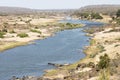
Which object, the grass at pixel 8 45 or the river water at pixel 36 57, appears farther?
the grass at pixel 8 45

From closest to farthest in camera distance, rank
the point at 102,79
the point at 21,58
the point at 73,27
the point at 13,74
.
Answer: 1. the point at 102,79
2. the point at 13,74
3. the point at 21,58
4. the point at 73,27

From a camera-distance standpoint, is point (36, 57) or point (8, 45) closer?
point (36, 57)

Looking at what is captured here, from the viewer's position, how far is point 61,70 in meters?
56.4

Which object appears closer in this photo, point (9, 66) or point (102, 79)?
point (102, 79)

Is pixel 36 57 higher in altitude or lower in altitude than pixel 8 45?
higher

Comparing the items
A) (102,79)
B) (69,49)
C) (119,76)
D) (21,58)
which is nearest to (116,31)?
(69,49)

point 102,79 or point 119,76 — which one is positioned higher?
point 102,79

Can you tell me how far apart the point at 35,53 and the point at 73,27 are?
7368cm

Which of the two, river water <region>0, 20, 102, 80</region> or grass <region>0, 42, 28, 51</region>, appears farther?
grass <region>0, 42, 28, 51</region>

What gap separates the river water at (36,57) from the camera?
191ft

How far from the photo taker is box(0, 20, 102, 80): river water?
58244 millimetres

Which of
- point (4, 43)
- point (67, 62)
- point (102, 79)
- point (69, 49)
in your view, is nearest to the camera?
point (102, 79)

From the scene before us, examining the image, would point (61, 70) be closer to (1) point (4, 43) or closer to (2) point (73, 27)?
(1) point (4, 43)

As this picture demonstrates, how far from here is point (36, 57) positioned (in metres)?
72.6
